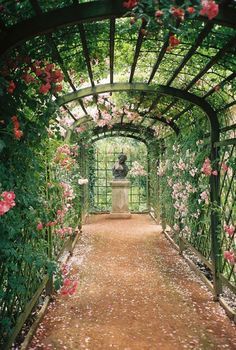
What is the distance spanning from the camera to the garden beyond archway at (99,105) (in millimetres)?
2232

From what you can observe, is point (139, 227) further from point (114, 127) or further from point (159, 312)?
point (159, 312)

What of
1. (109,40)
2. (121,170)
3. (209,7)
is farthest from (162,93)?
A: (121,170)

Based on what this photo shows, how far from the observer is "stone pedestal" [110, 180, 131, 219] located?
1120 centimetres

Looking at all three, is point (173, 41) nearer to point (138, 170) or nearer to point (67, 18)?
point (67, 18)

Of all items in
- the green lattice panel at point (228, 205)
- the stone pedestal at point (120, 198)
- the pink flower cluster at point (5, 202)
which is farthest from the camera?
the stone pedestal at point (120, 198)

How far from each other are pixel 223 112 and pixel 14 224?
2.94 metres

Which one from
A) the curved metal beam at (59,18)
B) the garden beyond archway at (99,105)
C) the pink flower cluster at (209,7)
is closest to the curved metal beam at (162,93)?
the garden beyond archway at (99,105)

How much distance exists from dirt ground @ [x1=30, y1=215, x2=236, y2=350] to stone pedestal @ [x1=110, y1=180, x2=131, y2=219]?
15.0 ft

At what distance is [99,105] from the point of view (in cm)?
639

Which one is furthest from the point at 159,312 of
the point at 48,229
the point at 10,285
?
the point at 10,285

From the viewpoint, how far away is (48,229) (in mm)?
4266

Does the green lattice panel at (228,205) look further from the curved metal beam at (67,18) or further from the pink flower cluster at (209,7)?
the pink flower cluster at (209,7)

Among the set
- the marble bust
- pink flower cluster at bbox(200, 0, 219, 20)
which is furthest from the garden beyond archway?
the marble bust

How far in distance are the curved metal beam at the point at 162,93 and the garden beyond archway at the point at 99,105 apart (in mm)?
12
